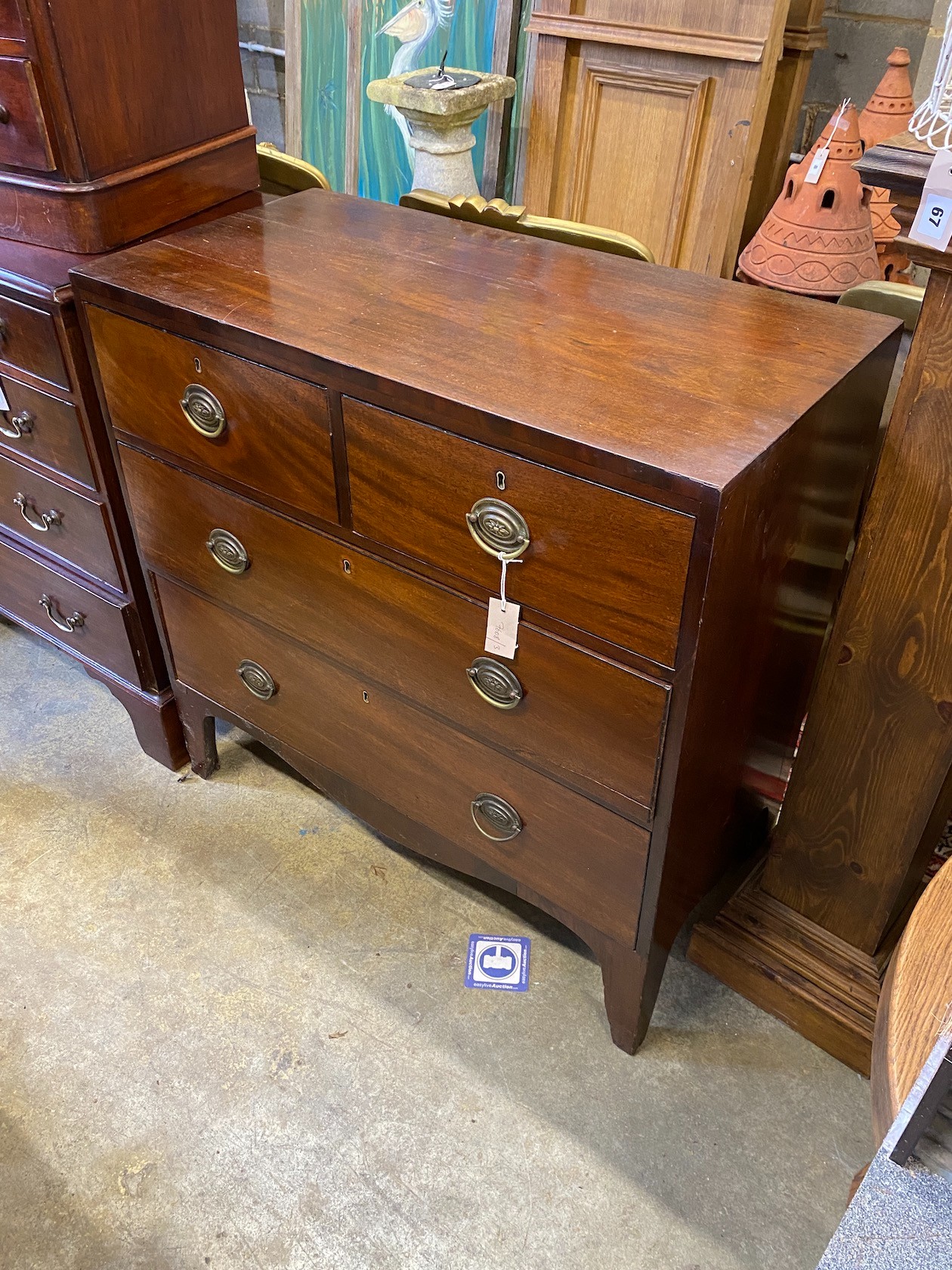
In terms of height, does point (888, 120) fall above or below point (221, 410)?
above

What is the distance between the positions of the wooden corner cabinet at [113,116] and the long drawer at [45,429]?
0.22m

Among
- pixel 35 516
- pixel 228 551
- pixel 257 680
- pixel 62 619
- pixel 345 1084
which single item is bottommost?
pixel 345 1084

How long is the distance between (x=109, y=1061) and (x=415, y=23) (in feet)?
8.35

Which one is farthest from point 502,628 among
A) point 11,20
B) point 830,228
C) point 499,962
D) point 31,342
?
point 830,228

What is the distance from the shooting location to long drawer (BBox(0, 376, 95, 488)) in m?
1.45

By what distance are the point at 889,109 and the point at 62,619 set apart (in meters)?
2.07

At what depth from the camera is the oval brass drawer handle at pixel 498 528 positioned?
39.2 inches

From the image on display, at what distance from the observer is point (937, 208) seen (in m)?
0.86

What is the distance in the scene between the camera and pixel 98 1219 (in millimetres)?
1221

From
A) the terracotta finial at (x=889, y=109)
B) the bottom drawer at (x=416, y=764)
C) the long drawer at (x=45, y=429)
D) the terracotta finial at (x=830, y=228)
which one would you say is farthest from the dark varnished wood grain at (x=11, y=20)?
the terracotta finial at (x=889, y=109)

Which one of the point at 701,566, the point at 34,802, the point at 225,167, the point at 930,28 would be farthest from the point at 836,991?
the point at 930,28

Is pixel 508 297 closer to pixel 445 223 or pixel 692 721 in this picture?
pixel 445 223

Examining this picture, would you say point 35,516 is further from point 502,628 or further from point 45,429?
point 502,628

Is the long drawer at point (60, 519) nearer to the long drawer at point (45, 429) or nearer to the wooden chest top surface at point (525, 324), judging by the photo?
the long drawer at point (45, 429)
